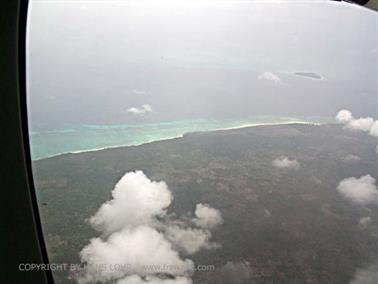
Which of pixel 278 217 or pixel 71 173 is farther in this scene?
pixel 278 217

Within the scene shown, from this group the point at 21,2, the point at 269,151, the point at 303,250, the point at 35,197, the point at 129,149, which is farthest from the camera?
the point at 269,151

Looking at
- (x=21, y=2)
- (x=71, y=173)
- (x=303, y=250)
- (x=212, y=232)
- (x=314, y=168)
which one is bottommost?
(x=21, y=2)

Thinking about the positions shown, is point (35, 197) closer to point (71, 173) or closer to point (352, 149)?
point (71, 173)

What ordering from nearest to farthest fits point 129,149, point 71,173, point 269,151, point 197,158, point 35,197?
1. point 35,197
2. point 71,173
3. point 129,149
4. point 197,158
5. point 269,151

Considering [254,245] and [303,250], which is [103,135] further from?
[303,250]

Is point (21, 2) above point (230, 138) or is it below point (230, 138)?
below

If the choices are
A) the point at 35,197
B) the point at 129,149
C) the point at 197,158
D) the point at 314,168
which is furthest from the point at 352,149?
the point at 35,197

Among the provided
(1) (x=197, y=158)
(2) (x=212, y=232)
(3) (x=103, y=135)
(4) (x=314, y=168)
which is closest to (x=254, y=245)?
(2) (x=212, y=232)
